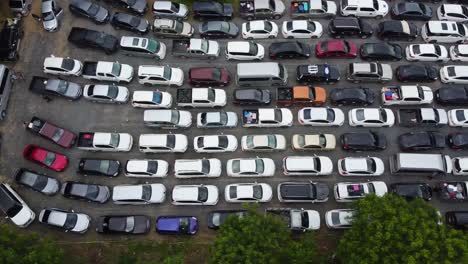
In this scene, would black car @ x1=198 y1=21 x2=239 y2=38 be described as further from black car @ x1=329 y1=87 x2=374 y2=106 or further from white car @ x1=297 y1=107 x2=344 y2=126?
black car @ x1=329 y1=87 x2=374 y2=106

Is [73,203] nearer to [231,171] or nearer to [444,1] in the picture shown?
[231,171]

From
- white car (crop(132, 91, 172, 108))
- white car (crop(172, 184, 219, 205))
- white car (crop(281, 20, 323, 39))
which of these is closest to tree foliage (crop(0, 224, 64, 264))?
white car (crop(172, 184, 219, 205))

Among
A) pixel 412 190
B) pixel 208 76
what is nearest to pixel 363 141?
pixel 412 190

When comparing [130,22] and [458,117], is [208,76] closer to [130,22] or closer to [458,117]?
[130,22]

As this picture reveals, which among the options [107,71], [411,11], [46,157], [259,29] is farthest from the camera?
[411,11]

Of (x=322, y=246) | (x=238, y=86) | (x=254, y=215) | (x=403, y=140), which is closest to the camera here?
(x=254, y=215)

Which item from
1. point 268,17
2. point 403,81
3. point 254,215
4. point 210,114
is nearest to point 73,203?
point 210,114

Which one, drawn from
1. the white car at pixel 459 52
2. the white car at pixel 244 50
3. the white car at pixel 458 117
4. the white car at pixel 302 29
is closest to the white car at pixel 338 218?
the white car at pixel 458 117
